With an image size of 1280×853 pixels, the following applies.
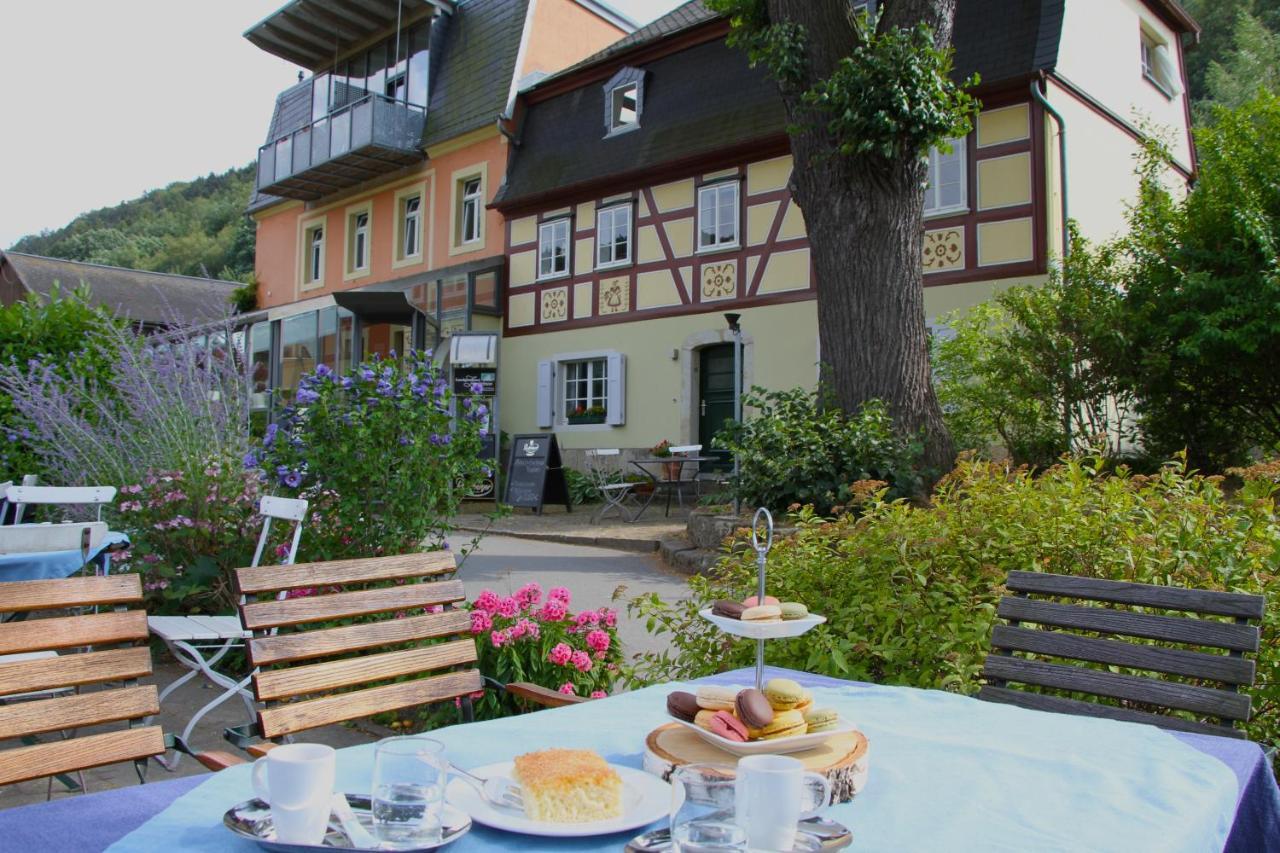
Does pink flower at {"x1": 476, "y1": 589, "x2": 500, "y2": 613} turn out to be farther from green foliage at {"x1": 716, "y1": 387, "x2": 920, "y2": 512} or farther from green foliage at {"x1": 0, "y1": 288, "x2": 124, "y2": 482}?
green foliage at {"x1": 0, "y1": 288, "x2": 124, "y2": 482}

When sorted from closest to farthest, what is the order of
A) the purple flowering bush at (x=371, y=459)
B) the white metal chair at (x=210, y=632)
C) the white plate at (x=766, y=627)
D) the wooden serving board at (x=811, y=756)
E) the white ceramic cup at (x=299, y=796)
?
the white ceramic cup at (x=299, y=796) → the wooden serving board at (x=811, y=756) → the white plate at (x=766, y=627) → the white metal chair at (x=210, y=632) → the purple flowering bush at (x=371, y=459)

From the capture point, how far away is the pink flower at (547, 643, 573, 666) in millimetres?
3701

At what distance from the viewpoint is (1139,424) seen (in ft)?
36.8

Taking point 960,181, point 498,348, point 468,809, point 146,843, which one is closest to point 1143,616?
point 468,809

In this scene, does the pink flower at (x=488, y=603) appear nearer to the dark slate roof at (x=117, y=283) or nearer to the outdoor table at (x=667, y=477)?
the outdoor table at (x=667, y=477)

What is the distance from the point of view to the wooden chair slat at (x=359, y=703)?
2.24 metres

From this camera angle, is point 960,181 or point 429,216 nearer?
point 960,181

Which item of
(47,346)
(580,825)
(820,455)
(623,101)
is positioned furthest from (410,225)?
(580,825)

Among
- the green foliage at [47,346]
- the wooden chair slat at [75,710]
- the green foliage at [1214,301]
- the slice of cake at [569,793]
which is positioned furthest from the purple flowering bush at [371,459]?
the green foliage at [1214,301]

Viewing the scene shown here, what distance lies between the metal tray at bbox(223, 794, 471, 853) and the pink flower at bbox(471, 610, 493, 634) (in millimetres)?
2450

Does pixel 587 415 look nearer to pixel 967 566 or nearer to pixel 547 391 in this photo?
pixel 547 391

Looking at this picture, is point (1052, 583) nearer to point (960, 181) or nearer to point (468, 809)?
point (468, 809)

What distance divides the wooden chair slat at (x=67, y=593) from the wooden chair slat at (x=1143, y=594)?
2.12 metres

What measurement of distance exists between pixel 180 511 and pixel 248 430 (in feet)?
3.06
